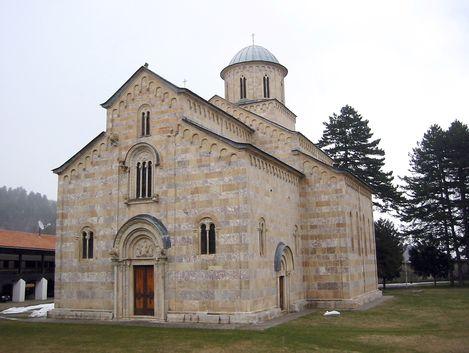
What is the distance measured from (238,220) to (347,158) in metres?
31.0

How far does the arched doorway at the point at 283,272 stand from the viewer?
2338 centimetres

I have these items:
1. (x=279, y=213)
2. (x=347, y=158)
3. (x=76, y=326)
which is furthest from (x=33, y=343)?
(x=347, y=158)

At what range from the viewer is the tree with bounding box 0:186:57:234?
116 meters

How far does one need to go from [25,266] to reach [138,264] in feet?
80.6

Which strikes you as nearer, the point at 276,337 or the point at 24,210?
the point at 276,337

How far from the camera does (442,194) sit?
46969mm

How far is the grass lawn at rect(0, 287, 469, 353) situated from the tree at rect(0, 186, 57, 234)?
88.1 metres

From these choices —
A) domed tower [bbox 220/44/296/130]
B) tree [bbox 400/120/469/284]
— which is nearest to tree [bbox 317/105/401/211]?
tree [bbox 400/120/469/284]

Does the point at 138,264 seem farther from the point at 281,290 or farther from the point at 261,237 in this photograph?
the point at 281,290

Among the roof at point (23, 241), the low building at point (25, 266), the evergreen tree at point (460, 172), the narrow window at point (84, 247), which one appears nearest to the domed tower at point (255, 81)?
Result: the narrow window at point (84, 247)

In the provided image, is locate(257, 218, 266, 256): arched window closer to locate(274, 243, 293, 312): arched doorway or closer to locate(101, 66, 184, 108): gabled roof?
locate(274, 243, 293, 312): arched doorway

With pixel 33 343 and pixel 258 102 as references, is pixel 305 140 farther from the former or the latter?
pixel 33 343

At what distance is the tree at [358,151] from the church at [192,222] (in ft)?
65.7

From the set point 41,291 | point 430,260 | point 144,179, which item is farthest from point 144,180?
point 430,260
